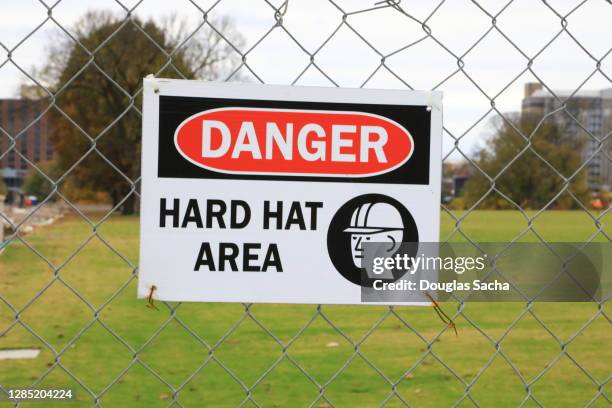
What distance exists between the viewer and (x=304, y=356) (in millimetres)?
5441

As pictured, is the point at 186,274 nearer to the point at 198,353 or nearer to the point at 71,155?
the point at 198,353

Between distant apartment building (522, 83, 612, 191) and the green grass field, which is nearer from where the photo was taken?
A: distant apartment building (522, 83, 612, 191)

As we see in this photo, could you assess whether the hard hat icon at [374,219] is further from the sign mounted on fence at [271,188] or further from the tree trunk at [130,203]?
the tree trunk at [130,203]

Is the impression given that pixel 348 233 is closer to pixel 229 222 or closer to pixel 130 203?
pixel 229 222

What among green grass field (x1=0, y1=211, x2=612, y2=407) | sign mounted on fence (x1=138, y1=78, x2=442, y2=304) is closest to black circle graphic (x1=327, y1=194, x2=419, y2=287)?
sign mounted on fence (x1=138, y1=78, x2=442, y2=304)

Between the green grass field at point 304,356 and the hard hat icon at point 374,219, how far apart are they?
2.49 ft

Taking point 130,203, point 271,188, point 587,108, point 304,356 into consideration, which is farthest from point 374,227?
point 130,203

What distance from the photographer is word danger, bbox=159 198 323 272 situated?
168 cm

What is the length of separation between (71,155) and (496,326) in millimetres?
25913

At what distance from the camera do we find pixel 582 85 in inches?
77.5

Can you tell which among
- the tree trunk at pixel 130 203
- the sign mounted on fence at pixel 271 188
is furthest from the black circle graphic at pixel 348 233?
the tree trunk at pixel 130 203

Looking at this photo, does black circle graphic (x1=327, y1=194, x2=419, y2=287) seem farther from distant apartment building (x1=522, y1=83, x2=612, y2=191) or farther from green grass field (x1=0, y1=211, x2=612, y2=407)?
green grass field (x1=0, y1=211, x2=612, y2=407)

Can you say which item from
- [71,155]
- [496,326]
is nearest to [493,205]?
[71,155]

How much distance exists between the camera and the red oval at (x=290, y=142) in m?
1.69
